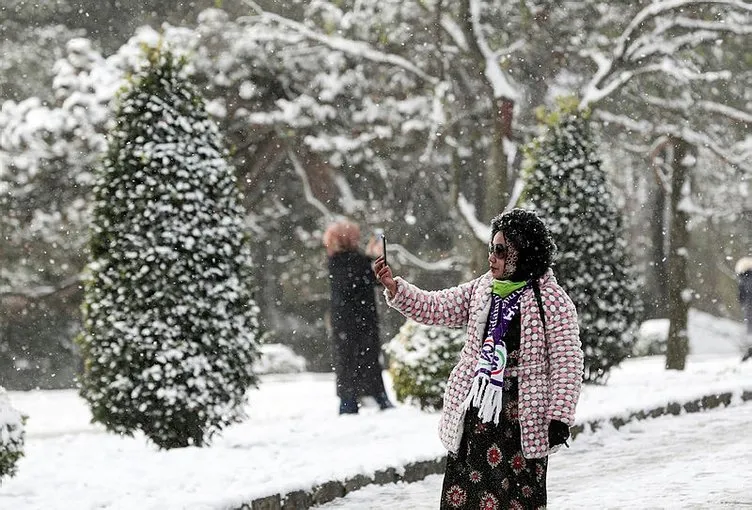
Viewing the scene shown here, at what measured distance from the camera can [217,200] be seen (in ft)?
34.3

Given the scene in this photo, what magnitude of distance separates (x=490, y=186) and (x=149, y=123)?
7110mm

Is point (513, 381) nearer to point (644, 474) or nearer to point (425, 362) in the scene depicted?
point (644, 474)

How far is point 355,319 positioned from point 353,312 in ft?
0.27

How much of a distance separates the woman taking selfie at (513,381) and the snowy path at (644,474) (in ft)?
8.58

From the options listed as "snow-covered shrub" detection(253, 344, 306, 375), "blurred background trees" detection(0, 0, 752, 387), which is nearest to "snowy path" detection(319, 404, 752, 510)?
"blurred background trees" detection(0, 0, 752, 387)

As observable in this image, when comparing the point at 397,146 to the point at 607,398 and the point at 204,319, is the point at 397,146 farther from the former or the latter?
the point at 204,319

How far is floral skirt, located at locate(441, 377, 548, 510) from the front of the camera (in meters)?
5.29

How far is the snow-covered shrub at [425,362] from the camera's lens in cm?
1256

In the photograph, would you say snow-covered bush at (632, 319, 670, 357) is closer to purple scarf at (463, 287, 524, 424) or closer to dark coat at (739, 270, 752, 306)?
dark coat at (739, 270, 752, 306)

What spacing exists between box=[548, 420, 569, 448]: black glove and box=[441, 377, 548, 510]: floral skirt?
0.18 meters

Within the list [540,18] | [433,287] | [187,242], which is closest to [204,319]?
[187,242]

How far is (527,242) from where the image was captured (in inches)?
214

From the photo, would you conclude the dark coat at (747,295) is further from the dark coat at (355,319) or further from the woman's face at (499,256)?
the woman's face at (499,256)

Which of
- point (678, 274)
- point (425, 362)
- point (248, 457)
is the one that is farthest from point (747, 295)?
point (248, 457)
